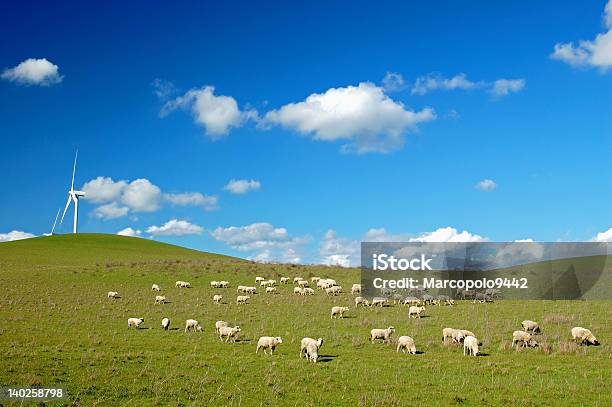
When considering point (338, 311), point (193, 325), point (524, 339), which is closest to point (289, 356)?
point (193, 325)

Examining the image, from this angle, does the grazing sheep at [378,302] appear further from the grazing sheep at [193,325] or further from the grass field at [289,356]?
the grazing sheep at [193,325]

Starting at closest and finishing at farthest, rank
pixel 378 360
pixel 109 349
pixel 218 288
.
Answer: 1. pixel 378 360
2. pixel 109 349
3. pixel 218 288

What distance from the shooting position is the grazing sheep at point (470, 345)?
75.5 ft

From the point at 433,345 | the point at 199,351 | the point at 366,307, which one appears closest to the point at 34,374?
the point at 199,351

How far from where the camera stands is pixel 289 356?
22.9 meters

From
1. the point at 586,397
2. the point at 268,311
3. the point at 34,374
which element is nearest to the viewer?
the point at 586,397

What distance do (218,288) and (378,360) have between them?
35.3 m

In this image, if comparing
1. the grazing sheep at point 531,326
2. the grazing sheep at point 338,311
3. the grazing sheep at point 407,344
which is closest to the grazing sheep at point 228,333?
the grazing sheep at point 407,344

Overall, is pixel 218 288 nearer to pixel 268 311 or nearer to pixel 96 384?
pixel 268 311

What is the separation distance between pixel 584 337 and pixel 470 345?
6.85 m

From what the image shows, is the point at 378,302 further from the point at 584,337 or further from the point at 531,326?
the point at 584,337

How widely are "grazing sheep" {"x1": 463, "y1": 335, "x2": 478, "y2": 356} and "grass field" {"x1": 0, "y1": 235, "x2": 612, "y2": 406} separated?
0.57 meters

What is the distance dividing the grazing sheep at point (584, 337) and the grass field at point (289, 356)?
830 mm

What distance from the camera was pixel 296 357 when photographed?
22.6 meters
